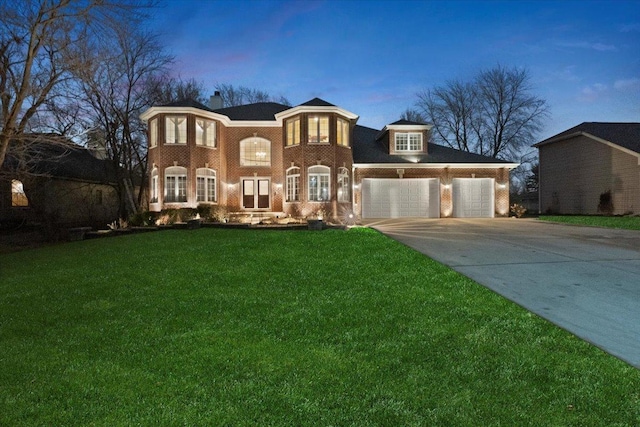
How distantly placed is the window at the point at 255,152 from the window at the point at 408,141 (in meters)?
7.84

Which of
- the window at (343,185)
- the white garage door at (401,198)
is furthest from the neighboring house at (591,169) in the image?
the window at (343,185)

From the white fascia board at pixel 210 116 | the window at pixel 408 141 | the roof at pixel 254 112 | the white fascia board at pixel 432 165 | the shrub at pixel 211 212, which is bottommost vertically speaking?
the shrub at pixel 211 212

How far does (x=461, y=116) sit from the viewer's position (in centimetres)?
3497

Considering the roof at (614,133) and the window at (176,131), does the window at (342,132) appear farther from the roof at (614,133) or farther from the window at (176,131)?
the roof at (614,133)

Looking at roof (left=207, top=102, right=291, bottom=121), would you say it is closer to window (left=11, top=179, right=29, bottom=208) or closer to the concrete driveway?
window (left=11, top=179, right=29, bottom=208)

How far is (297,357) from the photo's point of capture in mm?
3436

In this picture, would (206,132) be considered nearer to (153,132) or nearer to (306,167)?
(153,132)

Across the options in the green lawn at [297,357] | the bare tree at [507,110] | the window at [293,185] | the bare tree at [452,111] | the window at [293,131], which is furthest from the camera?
the bare tree at [452,111]

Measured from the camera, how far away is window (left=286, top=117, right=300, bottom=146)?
1901 cm

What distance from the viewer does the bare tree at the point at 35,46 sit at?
9.76m

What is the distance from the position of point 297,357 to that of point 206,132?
1797cm

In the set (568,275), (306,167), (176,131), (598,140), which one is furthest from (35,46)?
(598,140)

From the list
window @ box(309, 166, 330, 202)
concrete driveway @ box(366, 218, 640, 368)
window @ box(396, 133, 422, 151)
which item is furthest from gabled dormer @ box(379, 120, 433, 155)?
concrete driveway @ box(366, 218, 640, 368)

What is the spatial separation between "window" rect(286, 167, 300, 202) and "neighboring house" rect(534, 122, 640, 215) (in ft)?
58.8
